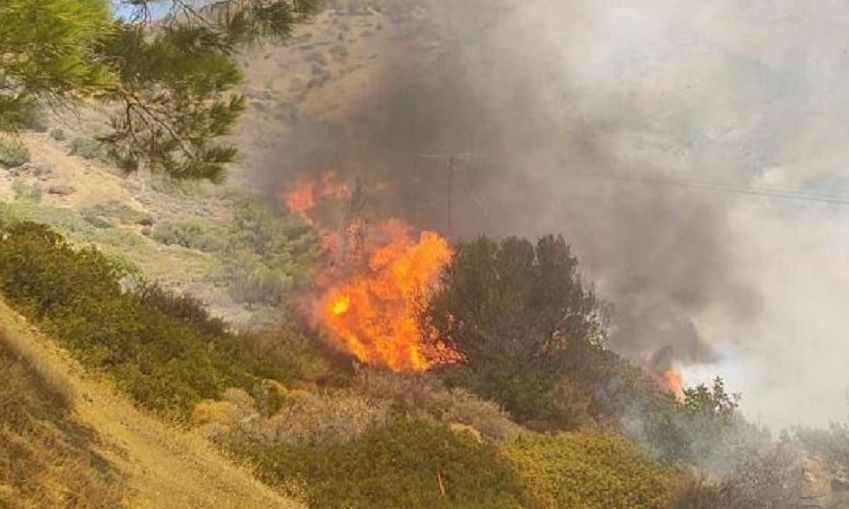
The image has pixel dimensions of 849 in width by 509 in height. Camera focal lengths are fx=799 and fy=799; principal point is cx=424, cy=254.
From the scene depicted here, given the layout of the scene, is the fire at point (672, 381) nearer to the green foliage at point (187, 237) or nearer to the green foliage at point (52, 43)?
the green foliage at point (187, 237)

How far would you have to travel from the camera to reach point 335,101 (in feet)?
139

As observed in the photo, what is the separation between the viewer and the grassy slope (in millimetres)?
7059

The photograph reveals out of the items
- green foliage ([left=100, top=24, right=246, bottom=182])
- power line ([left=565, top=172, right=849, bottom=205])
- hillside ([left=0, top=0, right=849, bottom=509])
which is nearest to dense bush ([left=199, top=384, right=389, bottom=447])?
hillside ([left=0, top=0, right=849, bottom=509])

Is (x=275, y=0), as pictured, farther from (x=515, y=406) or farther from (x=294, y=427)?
(x=515, y=406)

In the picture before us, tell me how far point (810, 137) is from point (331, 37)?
27764 mm

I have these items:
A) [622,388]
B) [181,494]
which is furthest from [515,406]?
[181,494]

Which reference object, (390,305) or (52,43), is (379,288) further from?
(52,43)

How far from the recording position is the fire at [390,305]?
68.7 ft

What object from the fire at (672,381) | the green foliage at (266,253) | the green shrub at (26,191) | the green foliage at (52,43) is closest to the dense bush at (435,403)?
the green foliage at (52,43)

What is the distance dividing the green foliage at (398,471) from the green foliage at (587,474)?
766mm

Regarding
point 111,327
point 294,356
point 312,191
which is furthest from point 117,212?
point 111,327

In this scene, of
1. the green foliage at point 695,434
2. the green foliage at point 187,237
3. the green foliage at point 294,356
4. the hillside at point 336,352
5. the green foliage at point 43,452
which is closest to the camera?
the green foliage at point 43,452

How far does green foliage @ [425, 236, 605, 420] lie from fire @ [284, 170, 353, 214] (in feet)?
47.6

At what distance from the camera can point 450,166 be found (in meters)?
35.8
